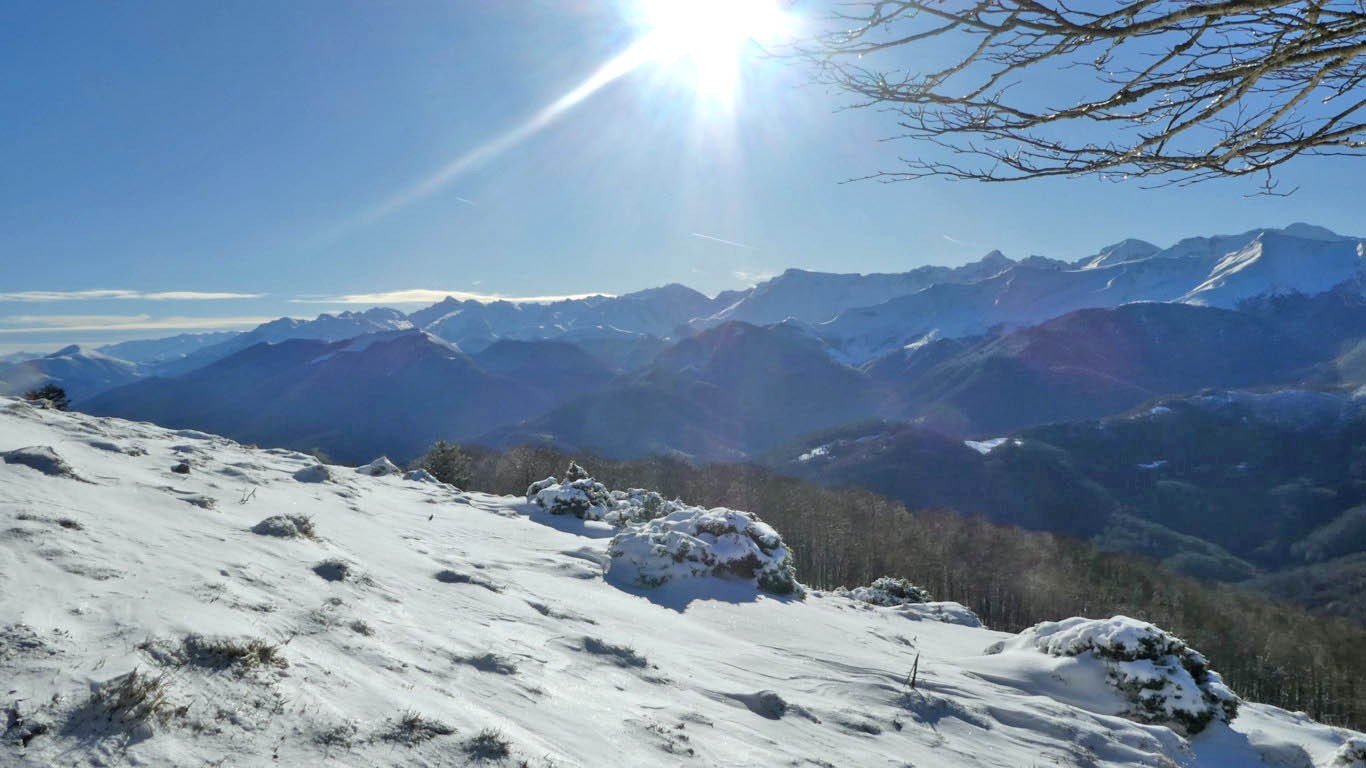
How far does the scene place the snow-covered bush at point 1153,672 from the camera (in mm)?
9805

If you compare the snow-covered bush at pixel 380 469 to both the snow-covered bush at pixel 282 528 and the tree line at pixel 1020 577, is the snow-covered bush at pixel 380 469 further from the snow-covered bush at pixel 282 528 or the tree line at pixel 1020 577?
the tree line at pixel 1020 577

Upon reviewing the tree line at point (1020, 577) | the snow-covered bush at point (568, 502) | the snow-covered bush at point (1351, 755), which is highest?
the snow-covered bush at point (568, 502)

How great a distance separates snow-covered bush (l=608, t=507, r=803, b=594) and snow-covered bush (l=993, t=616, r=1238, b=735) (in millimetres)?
5701

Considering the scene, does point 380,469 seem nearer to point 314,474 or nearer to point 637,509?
point 314,474

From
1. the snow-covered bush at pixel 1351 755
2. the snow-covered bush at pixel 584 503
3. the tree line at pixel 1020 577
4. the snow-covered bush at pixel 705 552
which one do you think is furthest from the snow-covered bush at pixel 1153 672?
the tree line at pixel 1020 577

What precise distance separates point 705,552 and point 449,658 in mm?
8645

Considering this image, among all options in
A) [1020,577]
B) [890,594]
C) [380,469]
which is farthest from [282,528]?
[1020,577]

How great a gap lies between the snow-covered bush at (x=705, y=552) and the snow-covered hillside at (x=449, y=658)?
135 millimetres

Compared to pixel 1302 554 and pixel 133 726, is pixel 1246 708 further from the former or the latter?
pixel 1302 554

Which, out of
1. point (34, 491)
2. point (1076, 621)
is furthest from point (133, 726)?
point (1076, 621)

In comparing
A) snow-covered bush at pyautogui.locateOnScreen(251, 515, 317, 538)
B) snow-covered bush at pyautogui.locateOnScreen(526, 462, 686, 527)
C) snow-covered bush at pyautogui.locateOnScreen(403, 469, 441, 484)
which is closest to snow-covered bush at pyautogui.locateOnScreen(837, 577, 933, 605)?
snow-covered bush at pyautogui.locateOnScreen(526, 462, 686, 527)

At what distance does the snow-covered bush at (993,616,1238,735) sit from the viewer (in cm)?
980

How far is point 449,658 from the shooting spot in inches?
232

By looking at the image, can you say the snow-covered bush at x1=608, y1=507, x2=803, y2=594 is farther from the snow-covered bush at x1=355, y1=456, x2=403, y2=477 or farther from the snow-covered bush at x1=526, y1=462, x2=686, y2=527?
the snow-covered bush at x1=355, y1=456, x2=403, y2=477
